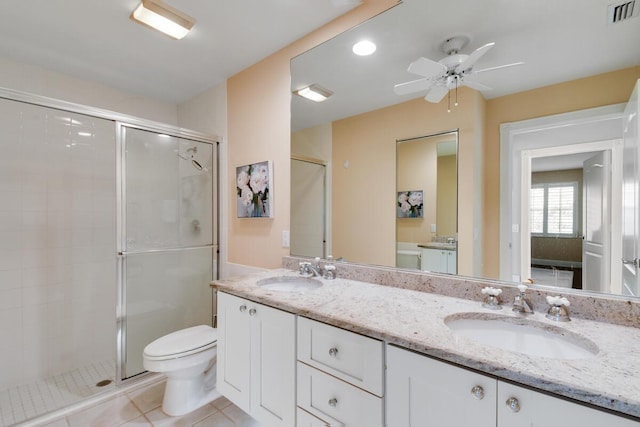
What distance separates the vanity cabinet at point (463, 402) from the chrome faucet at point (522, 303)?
46cm

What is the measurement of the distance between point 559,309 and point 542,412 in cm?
48

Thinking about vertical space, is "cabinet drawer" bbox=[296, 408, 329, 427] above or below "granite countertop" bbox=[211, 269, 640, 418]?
below

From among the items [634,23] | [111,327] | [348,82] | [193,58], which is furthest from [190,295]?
[634,23]

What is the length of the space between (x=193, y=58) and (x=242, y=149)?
2.47 feet

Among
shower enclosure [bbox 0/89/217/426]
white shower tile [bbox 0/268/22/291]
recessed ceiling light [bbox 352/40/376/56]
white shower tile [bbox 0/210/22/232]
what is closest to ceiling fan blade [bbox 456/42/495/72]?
recessed ceiling light [bbox 352/40/376/56]

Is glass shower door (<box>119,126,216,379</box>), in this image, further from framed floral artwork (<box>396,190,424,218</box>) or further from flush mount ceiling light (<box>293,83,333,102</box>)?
framed floral artwork (<box>396,190,424,218</box>)

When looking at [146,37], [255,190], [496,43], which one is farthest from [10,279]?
[496,43]

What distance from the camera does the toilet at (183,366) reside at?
1.71m

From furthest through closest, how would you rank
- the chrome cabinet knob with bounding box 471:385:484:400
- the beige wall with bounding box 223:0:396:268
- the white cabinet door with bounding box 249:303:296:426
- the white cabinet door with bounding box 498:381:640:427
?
the beige wall with bounding box 223:0:396:268
the white cabinet door with bounding box 249:303:296:426
the chrome cabinet knob with bounding box 471:385:484:400
the white cabinet door with bounding box 498:381:640:427

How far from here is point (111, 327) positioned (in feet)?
8.34

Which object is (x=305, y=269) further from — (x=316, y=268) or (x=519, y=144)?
(x=519, y=144)

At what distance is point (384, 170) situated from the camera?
5.51 ft

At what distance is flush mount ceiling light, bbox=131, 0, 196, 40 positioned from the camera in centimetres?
159

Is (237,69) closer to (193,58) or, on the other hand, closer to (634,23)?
(193,58)
